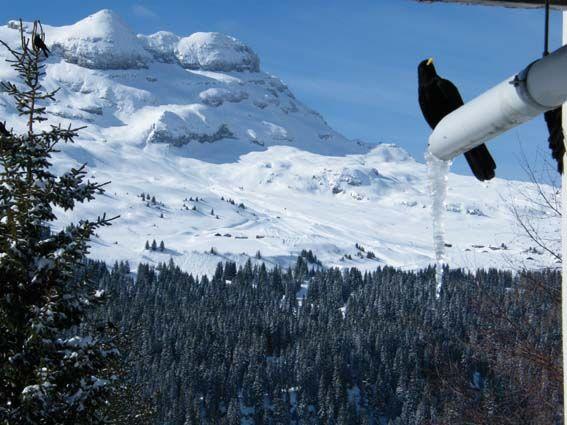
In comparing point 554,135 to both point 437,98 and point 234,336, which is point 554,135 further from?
point 234,336

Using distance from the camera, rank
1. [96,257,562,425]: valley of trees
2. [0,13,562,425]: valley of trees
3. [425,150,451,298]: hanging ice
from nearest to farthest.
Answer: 1. [425,150,451,298]: hanging ice
2. [0,13,562,425]: valley of trees
3. [96,257,562,425]: valley of trees

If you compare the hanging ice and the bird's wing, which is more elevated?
the bird's wing

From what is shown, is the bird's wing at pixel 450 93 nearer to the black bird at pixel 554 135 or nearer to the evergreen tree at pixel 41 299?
the black bird at pixel 554 135

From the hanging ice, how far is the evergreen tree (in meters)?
7.65

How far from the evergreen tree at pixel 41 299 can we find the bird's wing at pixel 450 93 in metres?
7.80

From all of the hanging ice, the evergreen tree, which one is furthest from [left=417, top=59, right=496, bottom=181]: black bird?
the evergreen tree

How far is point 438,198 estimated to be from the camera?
245cm

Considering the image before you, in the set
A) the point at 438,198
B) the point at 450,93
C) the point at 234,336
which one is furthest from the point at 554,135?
the point at 234,336

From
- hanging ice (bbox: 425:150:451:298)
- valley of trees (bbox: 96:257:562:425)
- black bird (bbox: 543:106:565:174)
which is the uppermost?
valley of trees (bbox: 96:257:562:425)

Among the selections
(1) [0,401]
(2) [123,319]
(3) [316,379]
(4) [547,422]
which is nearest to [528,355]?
(4) [547,422]

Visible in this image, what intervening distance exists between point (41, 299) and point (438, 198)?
8.86m

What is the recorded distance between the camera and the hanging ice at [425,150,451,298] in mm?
2301

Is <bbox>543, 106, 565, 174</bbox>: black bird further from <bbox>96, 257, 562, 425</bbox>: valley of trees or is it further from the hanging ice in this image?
<bbox>96, 257, 562, 425</bbox>: valley of trees

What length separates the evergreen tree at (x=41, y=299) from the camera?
31.3 ft
